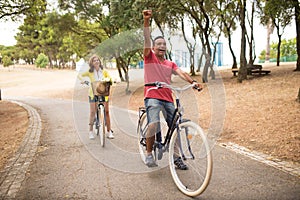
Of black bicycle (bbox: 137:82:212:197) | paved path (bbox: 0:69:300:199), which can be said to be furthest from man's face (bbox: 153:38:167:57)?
paved path (bbox: 0:69:300:199)

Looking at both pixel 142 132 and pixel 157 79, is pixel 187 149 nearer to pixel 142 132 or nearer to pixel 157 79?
pixel 157 79

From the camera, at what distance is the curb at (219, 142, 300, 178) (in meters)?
4.48

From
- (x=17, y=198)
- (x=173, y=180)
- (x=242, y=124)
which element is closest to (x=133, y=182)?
(x=173, y=180)

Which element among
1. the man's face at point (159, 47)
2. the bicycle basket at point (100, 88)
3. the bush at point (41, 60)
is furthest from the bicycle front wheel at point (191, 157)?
the bush at point (41, 60)

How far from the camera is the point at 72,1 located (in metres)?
20.2

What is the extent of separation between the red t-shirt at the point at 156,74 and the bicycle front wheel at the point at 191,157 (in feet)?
2.00

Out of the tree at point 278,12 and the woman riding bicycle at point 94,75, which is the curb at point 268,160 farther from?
the tree at point 278,12

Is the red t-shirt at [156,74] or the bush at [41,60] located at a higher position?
the bush at [41,60]

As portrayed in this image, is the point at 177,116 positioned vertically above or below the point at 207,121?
Answer: above

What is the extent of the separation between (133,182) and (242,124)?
14.9 ft

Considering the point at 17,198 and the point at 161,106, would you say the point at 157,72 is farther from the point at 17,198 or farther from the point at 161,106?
the point at 17,198

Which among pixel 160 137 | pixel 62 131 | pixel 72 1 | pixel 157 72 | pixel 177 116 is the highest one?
pixel 72 1

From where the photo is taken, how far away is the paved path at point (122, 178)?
3.80m

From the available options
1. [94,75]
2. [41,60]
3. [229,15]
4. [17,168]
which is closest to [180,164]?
[17,168]
